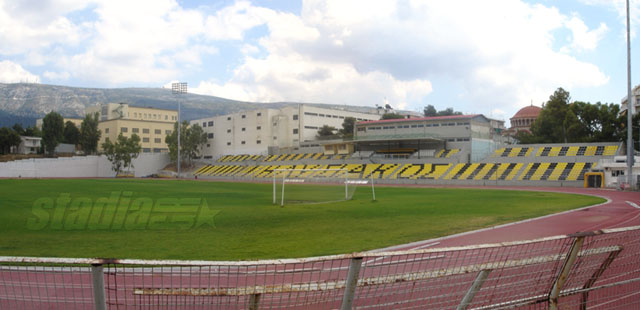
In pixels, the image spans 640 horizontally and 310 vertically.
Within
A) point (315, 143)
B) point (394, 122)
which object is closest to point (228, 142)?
point (315, 143)

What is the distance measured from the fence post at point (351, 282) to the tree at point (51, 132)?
101m

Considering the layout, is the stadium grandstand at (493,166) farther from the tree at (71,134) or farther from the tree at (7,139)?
the tree at (71,134)

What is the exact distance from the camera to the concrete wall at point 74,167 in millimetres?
73500

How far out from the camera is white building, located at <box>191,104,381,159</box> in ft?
301

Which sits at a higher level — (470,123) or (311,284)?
(470,123)

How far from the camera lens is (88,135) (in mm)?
105188

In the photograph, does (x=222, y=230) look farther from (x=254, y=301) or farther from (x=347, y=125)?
(x=347, y=125)

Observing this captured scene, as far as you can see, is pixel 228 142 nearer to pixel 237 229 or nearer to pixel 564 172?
pixel 564 172

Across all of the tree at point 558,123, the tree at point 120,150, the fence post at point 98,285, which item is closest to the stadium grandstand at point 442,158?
the tree at point 558,123

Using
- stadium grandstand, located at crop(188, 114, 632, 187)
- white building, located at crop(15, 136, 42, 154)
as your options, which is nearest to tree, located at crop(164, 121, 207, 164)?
stadium grandstand, located at crop(188, 114, 632, 187)

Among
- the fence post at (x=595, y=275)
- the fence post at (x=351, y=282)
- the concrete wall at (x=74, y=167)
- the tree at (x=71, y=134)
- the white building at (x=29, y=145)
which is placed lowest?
the concrete wall at (x=74, y=167)

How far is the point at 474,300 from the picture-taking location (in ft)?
→ 14.4

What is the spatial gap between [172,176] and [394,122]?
43729 mm

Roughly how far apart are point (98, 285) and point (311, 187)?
28.3 meters
